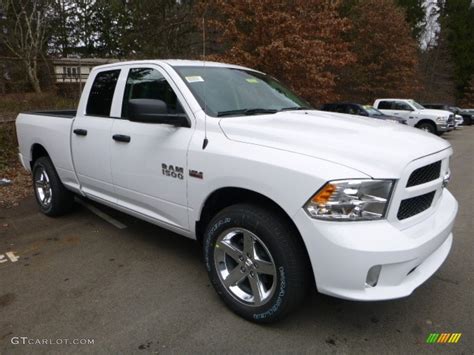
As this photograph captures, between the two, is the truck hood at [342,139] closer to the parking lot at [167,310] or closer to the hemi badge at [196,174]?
the parking lot at [167,310]

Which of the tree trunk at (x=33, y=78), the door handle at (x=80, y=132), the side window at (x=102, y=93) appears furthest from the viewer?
the tree trunk at (x=33, y=78)

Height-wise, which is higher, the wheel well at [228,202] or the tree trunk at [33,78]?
the tree trunk at [33,78]

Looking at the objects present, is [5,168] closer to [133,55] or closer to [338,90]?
[133,55]

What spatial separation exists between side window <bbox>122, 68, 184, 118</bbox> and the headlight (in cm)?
148

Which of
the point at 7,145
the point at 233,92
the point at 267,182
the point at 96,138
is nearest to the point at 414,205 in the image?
the point at 267,182

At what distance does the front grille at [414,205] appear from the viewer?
239 cm

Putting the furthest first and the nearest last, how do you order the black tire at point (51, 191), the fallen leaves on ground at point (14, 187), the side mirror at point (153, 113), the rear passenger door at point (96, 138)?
the fallen leaves on ground at point (14, 187)
the black tire at point (51, 191)
the rear passenger door at point (96, 138)
the side mirror at point (153, 113)

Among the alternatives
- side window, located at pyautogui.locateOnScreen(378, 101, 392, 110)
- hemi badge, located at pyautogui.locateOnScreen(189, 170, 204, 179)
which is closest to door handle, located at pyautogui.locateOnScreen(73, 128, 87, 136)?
hemi badge, located at pyautogui.locateOnScreen(189, 170, 204, 179)

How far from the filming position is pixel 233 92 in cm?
346

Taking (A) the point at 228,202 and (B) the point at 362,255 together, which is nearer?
(B) the point at 362,255

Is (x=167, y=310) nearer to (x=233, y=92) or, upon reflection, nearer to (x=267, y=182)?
(x=267, y=182)

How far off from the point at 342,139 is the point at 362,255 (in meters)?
0.80

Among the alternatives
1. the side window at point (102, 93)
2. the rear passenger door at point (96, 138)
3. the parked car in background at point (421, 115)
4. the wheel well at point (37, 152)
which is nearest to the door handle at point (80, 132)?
the rear passenger door at point (96, 138)

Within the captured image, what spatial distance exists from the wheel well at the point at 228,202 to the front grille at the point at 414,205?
0.67 meters
